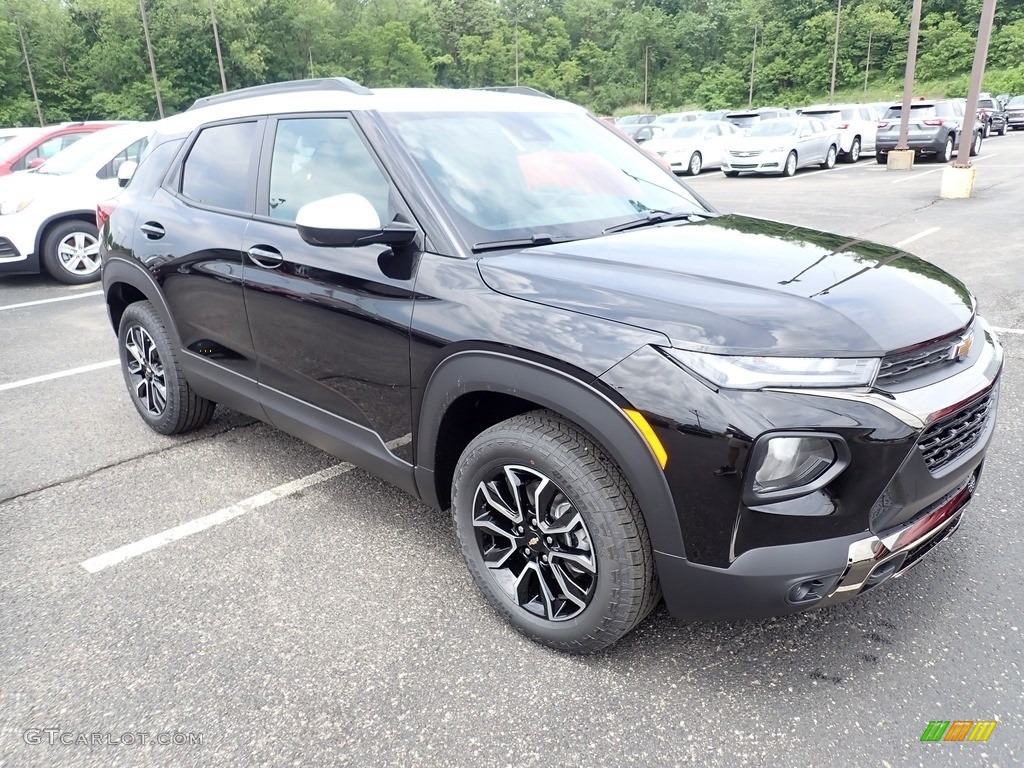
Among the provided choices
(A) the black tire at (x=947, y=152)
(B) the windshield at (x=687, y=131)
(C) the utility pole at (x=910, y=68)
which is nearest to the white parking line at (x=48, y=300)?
(C) the utility pole at (x=910, y=68)

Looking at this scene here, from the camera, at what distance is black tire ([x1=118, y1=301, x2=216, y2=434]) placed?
3988mm

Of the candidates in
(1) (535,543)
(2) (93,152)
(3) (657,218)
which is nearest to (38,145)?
(2) (93,152)

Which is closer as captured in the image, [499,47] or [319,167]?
[319,167]

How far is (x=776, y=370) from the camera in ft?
6.37

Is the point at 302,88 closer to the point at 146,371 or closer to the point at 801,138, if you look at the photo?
the point at 146,371

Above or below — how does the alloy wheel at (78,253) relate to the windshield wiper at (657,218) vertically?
below

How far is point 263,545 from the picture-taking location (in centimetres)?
316

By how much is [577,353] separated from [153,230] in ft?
8.99

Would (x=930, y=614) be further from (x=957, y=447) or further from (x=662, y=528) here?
(x=662, y=528)

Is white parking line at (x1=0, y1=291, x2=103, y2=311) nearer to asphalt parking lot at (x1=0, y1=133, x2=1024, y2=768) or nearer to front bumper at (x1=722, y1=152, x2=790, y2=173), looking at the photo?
asphalt parking lot at (x1=0, y1=133, x2=1024, y2=768)

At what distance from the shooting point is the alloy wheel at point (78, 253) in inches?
346

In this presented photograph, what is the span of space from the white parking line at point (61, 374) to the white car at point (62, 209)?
147 inches

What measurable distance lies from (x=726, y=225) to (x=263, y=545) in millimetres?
2348

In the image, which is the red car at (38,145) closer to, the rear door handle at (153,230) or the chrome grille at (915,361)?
the rear door handle at (153,230)
